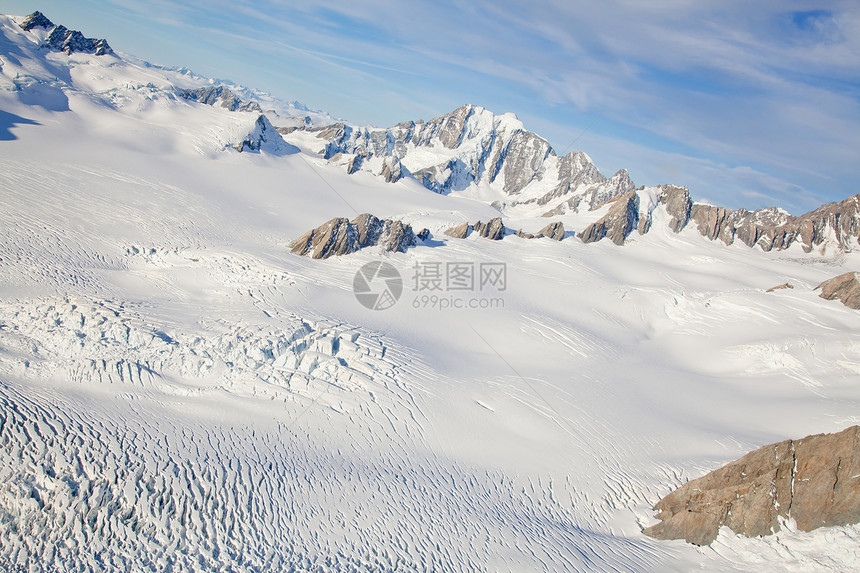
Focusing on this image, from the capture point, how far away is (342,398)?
55.7ft

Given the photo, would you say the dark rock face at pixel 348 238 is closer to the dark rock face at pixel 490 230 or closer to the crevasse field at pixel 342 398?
the crevasse field at pixel 342 398

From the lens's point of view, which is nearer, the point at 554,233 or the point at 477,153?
the point at 554,233

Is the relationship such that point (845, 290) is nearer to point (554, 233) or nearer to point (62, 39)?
point (554, 233)

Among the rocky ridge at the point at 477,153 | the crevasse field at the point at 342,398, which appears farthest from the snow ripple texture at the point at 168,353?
the rocky ridge at the point at 477,153

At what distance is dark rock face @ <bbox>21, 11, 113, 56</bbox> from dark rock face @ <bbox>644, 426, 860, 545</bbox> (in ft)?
302

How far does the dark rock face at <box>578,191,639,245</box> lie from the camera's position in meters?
57.1

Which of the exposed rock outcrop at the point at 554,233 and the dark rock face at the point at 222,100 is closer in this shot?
the exposed rock outcrop at the point at 554,233

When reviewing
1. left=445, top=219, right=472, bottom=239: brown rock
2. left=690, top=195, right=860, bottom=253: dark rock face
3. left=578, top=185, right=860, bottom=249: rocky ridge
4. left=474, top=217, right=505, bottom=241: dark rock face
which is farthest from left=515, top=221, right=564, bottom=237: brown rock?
left=690, top=195, right=860, bottom=253: dark rock face

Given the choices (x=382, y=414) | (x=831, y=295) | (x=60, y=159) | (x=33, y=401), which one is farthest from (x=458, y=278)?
(x=60, y=159)

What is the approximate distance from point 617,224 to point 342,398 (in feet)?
178

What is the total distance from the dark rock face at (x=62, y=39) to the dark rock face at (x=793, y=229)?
334 feet

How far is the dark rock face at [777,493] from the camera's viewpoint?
1203 centimetres

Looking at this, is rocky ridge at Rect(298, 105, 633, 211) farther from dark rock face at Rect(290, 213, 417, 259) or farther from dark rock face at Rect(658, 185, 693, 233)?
dark rock face at Rect(290, 213, 417, 259)

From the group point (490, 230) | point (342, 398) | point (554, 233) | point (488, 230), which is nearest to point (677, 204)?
point (554, 233)
